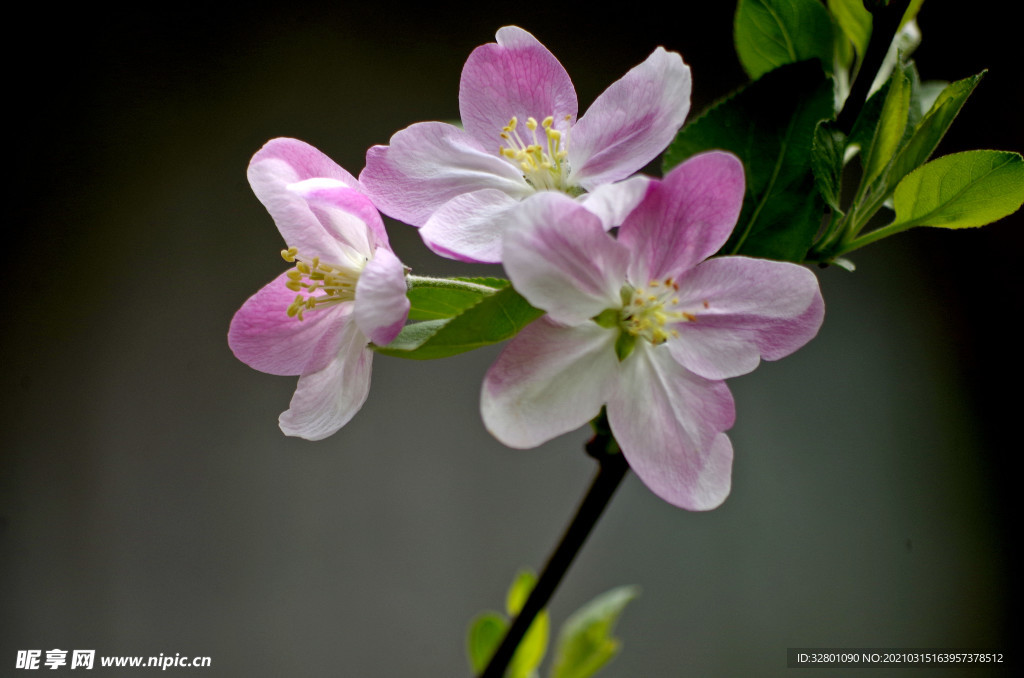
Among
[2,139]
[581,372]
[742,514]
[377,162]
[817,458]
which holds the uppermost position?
[2,139]

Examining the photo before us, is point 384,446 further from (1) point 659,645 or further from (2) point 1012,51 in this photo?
(2) point 1012,51

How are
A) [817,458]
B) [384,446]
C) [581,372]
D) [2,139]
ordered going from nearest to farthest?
1. [581,372]
2. [2,139]
3. [384,446]
4. [817,458]

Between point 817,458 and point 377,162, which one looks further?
point 817,458

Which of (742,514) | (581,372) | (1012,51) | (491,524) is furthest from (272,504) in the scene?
(1012,51)

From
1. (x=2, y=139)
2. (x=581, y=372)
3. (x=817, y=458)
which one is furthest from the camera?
(x=817, y=458)

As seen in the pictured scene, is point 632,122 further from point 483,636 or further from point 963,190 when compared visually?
point 483,636

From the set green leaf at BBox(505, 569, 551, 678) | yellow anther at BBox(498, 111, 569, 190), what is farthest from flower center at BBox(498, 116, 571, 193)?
green leaf at BBox(505, 569, 551, 678)
